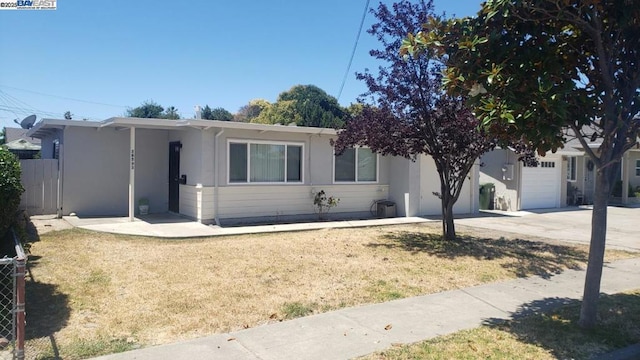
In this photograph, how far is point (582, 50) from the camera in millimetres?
5895

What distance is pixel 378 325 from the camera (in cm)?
554

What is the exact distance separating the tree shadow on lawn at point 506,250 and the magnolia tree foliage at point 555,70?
3.45m

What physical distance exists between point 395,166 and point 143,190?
28.4 feet

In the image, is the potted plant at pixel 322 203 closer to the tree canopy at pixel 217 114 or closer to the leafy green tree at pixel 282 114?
the leafy green tree at pixel 282 114

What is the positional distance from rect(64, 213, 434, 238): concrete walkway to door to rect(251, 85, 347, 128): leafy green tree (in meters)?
27.6

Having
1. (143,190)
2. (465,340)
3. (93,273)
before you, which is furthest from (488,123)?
(143,190)

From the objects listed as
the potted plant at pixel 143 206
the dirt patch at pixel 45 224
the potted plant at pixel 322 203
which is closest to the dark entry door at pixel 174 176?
the potted plant at pixel 143 206

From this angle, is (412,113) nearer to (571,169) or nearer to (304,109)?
(571,169)

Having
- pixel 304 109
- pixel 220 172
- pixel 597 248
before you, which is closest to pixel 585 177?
pixel 220 172

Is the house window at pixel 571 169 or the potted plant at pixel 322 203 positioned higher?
the house window at pixel 571 169

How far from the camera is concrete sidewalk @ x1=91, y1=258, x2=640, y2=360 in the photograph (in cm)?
468

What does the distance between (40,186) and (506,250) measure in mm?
13185

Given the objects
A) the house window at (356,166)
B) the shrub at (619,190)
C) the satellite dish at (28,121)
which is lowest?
the shrub at (619,190)

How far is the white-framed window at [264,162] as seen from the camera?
13852 mm
